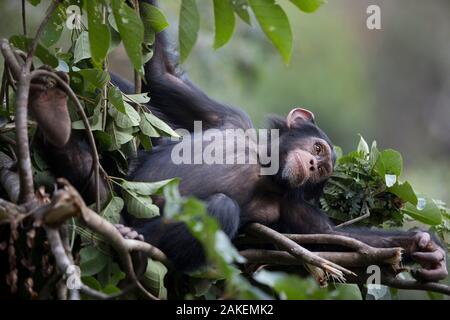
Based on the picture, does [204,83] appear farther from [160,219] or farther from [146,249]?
[146,249]

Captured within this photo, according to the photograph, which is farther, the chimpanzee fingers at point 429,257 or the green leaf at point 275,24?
the chimpanzee fingers at point 429,257

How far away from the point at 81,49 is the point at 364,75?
14.7 m

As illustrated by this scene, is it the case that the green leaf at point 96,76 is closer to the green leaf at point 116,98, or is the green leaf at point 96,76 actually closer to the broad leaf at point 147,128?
the green leaf at point 116,98

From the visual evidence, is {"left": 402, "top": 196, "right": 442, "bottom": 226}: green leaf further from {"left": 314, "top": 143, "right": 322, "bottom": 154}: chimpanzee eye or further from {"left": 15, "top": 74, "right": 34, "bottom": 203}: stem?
{"left": 15, "top": 74, "right": 34, "bottom": 203}: stem

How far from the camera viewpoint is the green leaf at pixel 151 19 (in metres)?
5.09

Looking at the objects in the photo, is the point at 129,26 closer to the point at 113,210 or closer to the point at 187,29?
the point at 187,29

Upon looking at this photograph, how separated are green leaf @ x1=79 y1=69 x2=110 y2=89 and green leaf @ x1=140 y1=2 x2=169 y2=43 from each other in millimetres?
740

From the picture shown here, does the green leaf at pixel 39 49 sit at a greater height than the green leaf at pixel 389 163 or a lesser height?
greater

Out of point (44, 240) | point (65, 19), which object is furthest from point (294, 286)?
point (65, 19)

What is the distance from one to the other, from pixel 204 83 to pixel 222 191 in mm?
7105

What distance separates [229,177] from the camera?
212 inches

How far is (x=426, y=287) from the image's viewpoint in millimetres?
4762

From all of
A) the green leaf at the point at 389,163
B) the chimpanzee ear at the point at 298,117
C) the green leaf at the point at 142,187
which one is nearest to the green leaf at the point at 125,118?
the green leaf at the point at 142,187

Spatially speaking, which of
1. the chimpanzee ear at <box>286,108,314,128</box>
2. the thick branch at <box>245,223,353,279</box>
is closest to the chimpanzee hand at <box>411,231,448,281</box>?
the thick branch at <box>245,223,353,279</box>
